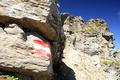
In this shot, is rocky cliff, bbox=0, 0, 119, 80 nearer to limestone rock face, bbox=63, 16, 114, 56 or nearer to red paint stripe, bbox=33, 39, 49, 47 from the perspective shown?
red paint stripe, bbox=33, 39, 49, 47

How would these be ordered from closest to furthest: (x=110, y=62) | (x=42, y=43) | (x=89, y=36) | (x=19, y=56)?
(x=19, y=56), (x=42, y=43), (x=110, y=62), (x=89, y=36)

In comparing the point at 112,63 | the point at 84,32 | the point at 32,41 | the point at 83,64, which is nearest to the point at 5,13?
the point at 32,41

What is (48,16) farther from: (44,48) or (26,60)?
(26,60)

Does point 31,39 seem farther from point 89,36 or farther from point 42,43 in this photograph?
point 89,36

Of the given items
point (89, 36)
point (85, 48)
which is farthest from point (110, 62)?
point (89, 36)

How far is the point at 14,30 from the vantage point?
26531mm

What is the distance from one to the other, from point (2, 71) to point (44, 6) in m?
8.51

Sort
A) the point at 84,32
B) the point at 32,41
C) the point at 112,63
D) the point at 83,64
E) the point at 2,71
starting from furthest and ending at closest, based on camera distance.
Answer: the point at 84,32 < the point at 112,63 < the point at 83,64 < the point at 32,41 < the point at 2,71

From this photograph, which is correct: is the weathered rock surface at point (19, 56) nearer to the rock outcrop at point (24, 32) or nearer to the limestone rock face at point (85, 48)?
the rock outcrop at point (24, 32)

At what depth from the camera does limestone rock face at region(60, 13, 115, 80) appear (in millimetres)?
40719

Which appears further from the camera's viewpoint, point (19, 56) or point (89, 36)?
point (89, 36)

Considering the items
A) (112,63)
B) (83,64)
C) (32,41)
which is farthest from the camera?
(112,63)

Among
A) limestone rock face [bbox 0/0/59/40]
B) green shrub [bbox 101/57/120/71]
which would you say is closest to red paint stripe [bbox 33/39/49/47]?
limestone rock face [bbox 0/0/59/40]

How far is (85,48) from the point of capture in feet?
182
